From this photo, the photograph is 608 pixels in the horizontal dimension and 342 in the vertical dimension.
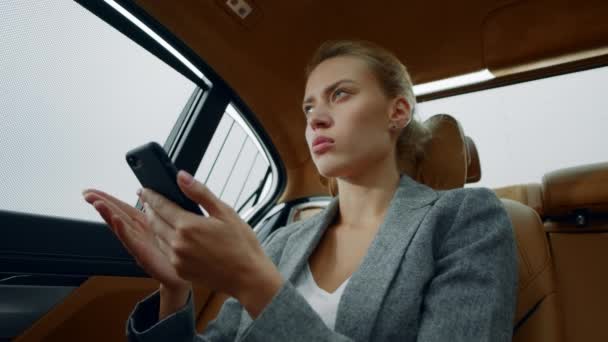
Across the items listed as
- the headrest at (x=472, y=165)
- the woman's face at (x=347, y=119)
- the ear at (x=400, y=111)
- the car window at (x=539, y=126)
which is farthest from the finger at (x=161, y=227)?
the car window at (x=539, y=126)

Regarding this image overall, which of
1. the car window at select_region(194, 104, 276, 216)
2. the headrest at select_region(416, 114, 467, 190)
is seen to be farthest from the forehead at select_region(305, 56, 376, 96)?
the car window at select_region(194, 104, 276, 216)

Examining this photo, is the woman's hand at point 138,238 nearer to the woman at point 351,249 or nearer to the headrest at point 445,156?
the woman at point 351,249

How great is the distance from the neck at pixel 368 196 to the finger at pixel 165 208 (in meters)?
0.54

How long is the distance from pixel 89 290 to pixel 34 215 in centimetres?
33

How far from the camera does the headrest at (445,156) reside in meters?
1.14

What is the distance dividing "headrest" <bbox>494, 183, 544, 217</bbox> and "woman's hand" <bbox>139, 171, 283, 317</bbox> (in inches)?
52.8

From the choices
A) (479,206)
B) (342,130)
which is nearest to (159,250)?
(342,130)

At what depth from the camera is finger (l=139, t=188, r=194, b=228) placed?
542mm

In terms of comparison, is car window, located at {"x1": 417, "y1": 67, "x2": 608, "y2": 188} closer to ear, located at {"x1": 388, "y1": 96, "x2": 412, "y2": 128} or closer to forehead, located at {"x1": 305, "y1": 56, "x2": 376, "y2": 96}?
ear, located at {"x1": 388, "y1": 96, "x2": 412, "y2": 128}

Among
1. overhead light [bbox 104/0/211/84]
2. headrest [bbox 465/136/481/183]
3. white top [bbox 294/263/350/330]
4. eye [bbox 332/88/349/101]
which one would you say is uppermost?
overhead light [bbox 104/0/211/84]

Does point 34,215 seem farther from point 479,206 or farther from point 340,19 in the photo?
point 340,19

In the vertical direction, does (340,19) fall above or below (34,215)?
above

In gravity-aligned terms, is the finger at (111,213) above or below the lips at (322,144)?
above

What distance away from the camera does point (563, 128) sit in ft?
6.42
